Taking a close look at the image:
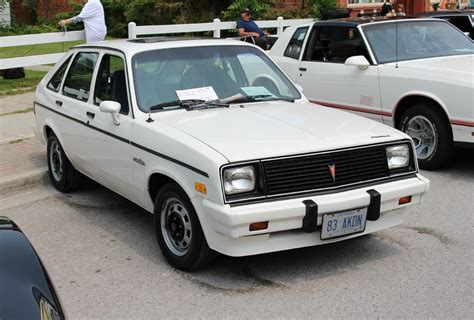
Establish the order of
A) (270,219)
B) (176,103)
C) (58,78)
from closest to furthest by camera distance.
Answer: (270,219), (176,103), (58,78)

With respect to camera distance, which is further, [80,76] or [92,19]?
[92,19]

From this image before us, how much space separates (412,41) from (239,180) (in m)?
4.95

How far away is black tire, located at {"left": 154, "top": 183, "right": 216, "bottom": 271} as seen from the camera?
14.9 feet

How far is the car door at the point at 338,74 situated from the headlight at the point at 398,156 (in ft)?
10.3

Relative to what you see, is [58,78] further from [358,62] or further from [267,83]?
[358,62]

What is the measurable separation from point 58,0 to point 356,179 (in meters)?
25.1

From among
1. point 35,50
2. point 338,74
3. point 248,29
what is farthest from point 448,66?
point 35,50

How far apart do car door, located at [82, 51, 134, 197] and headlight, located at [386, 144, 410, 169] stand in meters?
2.03

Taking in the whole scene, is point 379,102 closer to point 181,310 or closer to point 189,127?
point 189,127

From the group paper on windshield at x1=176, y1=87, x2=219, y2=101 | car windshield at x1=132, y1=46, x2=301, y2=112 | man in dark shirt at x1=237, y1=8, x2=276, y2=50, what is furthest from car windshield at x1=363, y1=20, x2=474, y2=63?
man in dark shirt at x1=237, y1=8, x2=276, y2=50

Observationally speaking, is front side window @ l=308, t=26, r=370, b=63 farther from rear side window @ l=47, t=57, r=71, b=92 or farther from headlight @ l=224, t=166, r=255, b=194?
headlight @ l=224, t=166, r=255, b=194

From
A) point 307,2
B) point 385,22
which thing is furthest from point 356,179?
point 307,2

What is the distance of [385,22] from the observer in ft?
28.1

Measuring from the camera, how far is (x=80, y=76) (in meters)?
6.42
